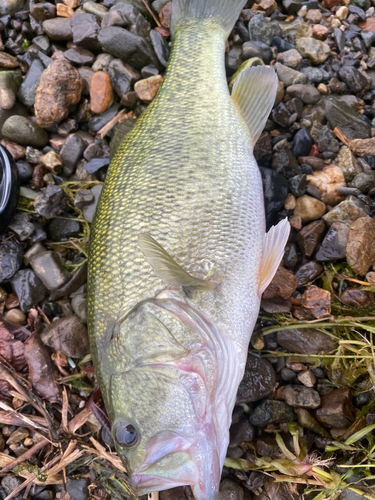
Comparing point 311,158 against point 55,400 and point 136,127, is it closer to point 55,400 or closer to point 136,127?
point 136,127

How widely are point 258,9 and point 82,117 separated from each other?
7.26 feet

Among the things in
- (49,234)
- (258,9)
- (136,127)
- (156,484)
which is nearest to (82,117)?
(136,127)

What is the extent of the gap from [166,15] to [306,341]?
3519mm

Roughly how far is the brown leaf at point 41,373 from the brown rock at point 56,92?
2.22 m

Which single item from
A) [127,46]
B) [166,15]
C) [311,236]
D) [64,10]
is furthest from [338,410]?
[64,10]

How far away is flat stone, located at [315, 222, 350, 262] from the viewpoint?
2854 mm

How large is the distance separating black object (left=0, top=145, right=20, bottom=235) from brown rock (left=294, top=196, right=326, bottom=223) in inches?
104

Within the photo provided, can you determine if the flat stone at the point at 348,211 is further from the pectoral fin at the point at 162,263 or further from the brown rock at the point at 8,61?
the brown rock at the point at 8,61

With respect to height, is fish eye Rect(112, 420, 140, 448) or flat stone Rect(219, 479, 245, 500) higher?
fish eye Rect(112, 420, 140, 448)

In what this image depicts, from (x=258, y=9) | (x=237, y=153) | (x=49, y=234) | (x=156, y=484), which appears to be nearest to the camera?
(x=156, y=484)

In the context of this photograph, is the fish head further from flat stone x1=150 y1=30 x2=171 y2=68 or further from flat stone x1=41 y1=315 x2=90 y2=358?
flat stone x1=150 y1=30 x2=171 y2=68

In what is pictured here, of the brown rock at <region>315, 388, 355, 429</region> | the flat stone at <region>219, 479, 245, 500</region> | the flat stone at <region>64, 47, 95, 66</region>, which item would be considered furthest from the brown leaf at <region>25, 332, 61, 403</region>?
the flat stone at <region>64, 47, 95, 66</region>

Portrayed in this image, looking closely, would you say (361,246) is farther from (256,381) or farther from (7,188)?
(7,188)

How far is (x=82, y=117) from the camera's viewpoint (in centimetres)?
358
